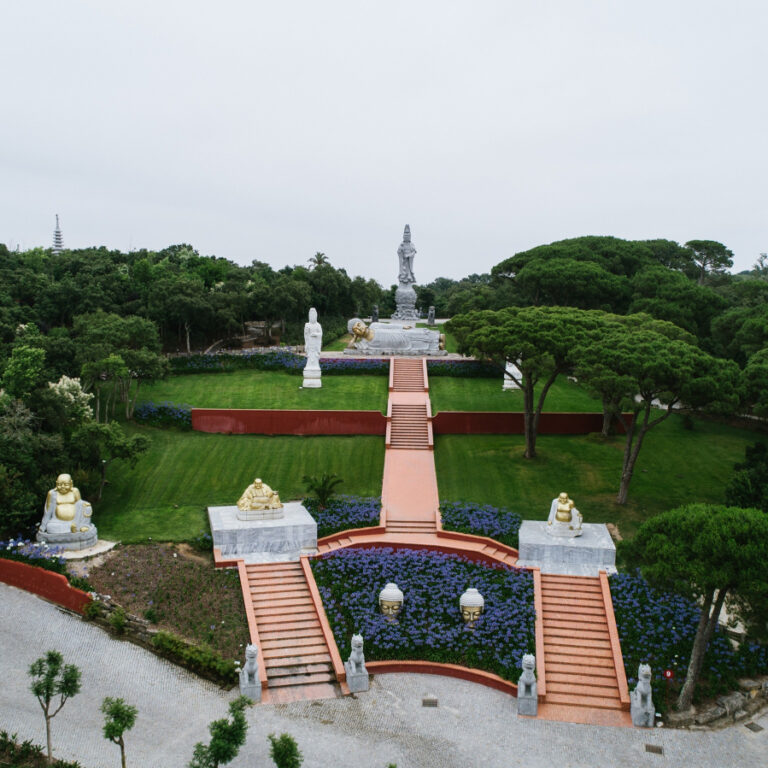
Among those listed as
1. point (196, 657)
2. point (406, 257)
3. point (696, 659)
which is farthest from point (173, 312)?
point (696, 659)

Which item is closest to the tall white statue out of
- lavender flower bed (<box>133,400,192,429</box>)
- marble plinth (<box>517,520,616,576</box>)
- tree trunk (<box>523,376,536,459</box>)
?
lavender flower bed (<box>133,400,192,429</box>)

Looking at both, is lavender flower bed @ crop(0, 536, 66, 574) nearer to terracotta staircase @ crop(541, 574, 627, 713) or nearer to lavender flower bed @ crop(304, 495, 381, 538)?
lavender flower bed @ crop(304, 495, 381, 538)

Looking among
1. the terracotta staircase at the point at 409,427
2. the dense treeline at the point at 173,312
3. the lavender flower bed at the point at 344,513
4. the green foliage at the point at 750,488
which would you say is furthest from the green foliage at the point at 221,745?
Result: the terracotta staircase at the point at 409,427

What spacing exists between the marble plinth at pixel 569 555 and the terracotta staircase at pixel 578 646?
0.29 metres

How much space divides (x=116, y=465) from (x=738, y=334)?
25265 millimetres

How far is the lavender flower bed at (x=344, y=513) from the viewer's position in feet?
80.0

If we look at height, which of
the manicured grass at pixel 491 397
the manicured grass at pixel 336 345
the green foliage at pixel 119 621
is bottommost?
the green foliage at pixel 119 621

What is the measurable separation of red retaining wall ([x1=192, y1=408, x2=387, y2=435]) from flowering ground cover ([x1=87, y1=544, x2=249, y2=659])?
397 inches

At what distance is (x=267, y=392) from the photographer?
36.8 metres

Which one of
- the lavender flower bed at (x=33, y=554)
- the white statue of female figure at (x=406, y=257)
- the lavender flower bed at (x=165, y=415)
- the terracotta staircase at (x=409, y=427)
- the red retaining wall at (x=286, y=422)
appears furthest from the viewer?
the white statue of female figure at (x=406, y=257)

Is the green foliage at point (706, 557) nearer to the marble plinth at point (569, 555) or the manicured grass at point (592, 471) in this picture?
the marble plinth at point (569, 555)

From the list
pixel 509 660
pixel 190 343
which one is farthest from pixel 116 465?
pixel 190 343

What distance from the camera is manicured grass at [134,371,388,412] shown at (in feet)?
116

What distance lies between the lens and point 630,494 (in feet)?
88.9
